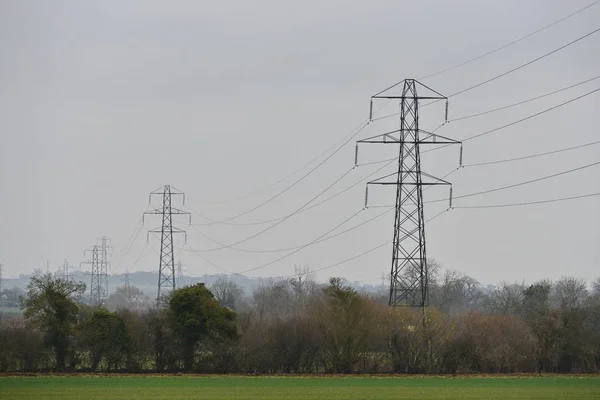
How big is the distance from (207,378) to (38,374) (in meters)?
9.34

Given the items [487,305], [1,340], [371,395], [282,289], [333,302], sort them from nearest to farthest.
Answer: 1. [371,395]
2. [1,340]
3. [333,302]
4. [487,305]
5. [282,289]

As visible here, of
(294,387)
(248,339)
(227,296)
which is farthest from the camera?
(227,296)

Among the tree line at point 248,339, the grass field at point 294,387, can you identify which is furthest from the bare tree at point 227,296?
the grass field at point 294,387

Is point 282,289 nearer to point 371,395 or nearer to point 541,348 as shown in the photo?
point 541,348

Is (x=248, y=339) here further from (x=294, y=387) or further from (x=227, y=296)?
(x=227, y=296)

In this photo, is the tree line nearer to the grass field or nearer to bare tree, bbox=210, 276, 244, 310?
the grass field

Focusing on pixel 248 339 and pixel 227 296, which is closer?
pixel 248 339

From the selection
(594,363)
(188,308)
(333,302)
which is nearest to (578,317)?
(594,363)

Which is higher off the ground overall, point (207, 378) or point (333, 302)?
point (333, 302)

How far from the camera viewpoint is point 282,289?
145750 millimetres

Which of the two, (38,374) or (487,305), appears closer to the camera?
(38,374)

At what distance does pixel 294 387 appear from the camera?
47.6m

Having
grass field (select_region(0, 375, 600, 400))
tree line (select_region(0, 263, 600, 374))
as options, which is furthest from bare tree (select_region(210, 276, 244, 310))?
grass field (select_region(0, 375, 600, 400))

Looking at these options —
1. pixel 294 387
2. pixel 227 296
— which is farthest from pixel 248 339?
pixel 227 296
